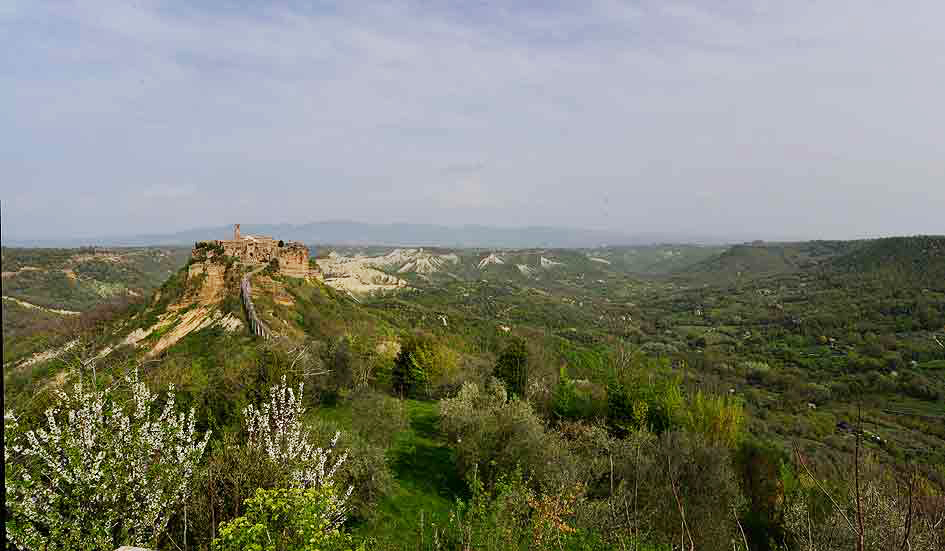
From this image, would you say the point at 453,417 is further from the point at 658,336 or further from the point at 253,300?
the point at 658,336

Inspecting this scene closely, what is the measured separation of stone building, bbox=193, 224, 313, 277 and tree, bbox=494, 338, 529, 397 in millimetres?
40719

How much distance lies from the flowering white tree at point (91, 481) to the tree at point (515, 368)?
103ft

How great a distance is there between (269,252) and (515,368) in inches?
1792

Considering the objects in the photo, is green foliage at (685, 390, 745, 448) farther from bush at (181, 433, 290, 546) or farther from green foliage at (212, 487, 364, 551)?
green foliage at (212, 487, 364, 551)

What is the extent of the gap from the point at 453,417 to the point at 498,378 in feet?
49.7

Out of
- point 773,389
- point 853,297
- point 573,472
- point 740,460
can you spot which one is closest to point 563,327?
point 773,389

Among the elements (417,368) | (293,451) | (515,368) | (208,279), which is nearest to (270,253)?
(208,279)

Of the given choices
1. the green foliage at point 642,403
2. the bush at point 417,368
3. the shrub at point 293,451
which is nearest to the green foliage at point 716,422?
the green foliage at point 642,403

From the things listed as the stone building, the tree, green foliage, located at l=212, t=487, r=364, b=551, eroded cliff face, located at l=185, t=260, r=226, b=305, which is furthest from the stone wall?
green foliage, located at l=212, t=487, r=364, b=551

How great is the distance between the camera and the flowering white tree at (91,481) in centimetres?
1116

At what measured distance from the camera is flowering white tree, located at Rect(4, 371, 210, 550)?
11.2 metres

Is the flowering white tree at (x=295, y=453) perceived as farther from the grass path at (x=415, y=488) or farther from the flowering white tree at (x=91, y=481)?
the grass path at (x=415, y=488)

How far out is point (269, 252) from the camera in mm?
70375

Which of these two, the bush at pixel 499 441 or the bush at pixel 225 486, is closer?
the bush at pixel 225 486
